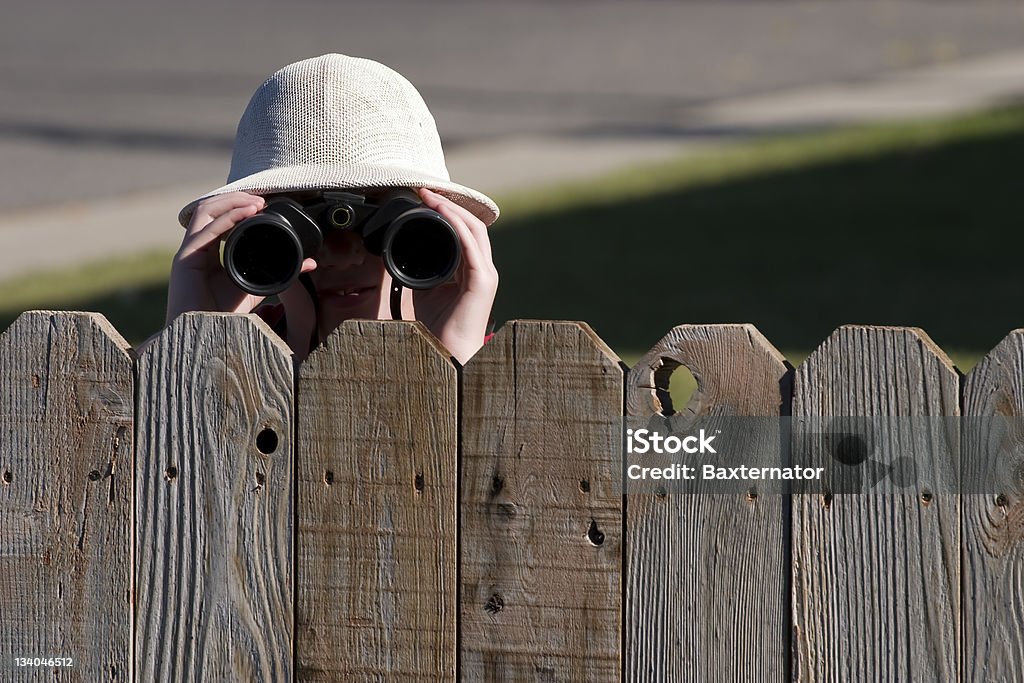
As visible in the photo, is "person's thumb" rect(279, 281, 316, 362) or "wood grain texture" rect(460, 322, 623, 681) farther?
"person's thumb" rect(279, 281, 316, 362)

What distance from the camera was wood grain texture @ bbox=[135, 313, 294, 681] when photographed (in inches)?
79.4

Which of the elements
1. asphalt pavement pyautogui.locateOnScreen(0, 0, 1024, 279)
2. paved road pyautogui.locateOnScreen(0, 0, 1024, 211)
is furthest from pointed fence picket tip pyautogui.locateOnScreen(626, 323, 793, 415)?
paved road pyautogui.locateOnScreen(0, 0, 1024, 211)

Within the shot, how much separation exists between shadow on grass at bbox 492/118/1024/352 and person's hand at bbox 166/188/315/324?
4041mm

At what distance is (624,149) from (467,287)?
8877 millimetres

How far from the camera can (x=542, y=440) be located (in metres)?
1.97

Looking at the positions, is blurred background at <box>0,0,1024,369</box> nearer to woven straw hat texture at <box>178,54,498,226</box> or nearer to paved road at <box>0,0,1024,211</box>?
paved road at <box>0,0,1024,211</box>

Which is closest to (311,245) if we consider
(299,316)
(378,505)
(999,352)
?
(299,316)

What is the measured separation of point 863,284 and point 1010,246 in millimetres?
1414

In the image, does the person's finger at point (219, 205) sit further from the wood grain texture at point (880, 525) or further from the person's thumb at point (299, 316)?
the wood grain texture at point (880, 525)

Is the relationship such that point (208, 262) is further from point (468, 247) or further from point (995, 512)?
point (995, 512)

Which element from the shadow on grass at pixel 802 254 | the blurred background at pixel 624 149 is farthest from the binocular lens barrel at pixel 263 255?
the shadow on grass at pixel 802 254

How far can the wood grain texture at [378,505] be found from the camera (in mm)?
1995

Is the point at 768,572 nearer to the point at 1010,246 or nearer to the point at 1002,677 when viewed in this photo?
the point at 1002,677

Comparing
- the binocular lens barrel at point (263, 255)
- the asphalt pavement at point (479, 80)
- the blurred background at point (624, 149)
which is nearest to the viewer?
the binocular lens barrel at point (263, 255)
